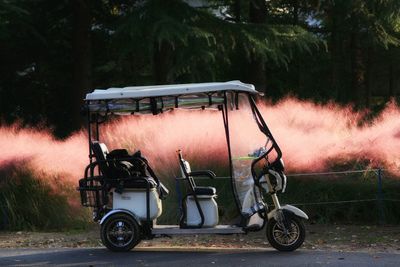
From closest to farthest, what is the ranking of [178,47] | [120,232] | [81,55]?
[120,232] < [178,47] < [81,55]

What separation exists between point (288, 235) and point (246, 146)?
50.4 inches

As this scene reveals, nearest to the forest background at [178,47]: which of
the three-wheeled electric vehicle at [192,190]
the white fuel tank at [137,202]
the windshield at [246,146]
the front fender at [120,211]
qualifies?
the windshield at [246,146]

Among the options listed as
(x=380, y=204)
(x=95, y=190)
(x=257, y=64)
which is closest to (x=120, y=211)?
(x=95, y=190)

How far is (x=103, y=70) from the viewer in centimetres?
1936

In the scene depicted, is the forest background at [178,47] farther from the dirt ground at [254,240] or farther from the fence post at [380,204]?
the fence post at [380,204]

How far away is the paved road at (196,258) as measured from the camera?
7406mm

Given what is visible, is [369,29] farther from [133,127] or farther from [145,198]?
[145,198]

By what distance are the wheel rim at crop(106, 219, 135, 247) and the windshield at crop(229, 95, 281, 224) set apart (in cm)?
144

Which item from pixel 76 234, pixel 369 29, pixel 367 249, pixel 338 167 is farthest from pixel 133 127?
pixel 369 29

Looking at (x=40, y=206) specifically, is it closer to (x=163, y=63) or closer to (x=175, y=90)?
(x=175, y=90)

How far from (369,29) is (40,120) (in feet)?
33.2

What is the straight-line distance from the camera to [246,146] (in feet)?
27.6

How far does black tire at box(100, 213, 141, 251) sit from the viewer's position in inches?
319

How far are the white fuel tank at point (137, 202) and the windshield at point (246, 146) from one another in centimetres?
106
